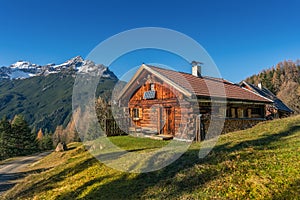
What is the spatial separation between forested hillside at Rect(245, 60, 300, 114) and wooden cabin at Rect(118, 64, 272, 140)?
43.0m

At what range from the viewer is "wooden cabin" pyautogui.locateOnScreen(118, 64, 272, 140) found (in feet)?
52.1

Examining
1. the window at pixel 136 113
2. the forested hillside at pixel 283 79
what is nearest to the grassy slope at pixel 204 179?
the window at pixel 136 113

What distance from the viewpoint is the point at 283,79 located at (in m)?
77.7

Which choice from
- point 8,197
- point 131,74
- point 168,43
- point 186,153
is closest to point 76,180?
point 8,197

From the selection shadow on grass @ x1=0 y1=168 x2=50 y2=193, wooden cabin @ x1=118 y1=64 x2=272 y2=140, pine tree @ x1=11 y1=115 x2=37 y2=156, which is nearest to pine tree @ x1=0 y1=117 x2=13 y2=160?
pine tree @ x1=11 y1=115 x2=37 y2=156

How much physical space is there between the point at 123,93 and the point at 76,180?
13229 millimetres

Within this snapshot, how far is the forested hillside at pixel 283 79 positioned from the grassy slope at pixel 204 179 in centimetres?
5491

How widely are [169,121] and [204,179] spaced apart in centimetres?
1078

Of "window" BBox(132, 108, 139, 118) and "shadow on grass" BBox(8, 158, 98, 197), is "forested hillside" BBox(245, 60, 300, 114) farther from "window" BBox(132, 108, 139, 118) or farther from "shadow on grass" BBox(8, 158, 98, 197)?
"shadow on grass" BBox(8, 158, 98, 197)

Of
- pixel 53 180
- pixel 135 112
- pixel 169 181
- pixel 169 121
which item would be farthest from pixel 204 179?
pixel 135 112

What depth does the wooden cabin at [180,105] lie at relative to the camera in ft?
52.1

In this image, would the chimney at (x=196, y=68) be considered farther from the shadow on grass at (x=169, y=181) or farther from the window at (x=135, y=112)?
the shadow on grass at (x=169, y=181)

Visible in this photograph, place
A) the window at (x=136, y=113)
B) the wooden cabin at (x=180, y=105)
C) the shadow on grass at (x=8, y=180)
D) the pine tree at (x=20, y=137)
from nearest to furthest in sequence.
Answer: the shadow on grass at (x=8, y=180), the wooden cabin at (x=180, y=105), the window at (x=136, y=113), the pine tree at (x=20, y=137)

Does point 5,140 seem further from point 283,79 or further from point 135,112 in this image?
point 283,79
